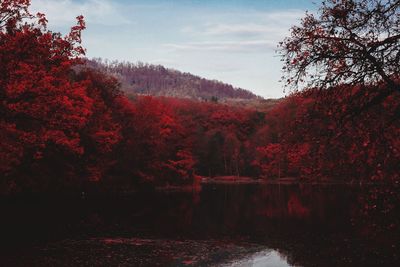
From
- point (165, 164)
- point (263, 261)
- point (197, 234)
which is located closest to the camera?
point (263, 261)

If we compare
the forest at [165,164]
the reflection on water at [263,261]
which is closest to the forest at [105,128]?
the forest at [165,164]

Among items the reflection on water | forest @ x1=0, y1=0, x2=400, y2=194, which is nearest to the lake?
the reflection on water

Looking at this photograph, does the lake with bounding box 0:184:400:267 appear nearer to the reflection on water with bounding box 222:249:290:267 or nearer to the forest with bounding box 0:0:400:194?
the reflection on water with bounding box 222:249:290:267

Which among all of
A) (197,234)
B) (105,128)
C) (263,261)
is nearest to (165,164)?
(105,128)

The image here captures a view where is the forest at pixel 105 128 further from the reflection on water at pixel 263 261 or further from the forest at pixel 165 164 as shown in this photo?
the reflection on water at pixel 263 261

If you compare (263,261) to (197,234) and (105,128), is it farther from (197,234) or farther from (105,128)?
(105,128)

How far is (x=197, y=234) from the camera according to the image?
32.4m

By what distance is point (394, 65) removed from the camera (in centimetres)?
1195

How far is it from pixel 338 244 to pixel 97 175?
102 feet

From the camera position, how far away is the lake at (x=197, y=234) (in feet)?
75.3

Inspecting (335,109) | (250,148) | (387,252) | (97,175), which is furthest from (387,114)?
(250,148)

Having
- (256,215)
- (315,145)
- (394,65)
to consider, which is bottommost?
(256,215)

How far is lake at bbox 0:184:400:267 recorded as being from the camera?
22953mm

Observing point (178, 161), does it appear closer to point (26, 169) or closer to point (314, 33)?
point (26, 169)
